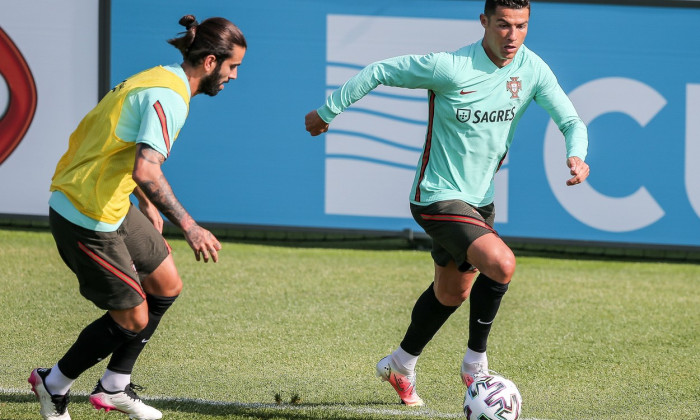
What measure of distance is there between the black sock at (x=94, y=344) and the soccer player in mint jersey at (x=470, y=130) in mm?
1326

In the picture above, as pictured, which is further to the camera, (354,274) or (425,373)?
(354,274)

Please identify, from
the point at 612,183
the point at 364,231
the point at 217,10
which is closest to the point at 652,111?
the point at 612,183

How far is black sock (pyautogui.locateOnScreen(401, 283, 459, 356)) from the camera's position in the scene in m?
5.29

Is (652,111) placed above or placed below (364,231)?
above

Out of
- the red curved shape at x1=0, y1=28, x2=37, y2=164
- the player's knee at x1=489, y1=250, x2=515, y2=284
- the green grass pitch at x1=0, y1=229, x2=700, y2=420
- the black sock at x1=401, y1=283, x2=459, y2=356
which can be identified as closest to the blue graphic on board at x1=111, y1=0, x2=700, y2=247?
the green grass pitch at x1=0, y1=229, x2=700, y2=420

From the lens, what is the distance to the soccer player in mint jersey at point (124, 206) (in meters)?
4.11

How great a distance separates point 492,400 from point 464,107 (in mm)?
1426

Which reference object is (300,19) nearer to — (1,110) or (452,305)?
(1,110)

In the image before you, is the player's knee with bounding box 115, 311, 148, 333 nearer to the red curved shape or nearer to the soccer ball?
the soccer ball

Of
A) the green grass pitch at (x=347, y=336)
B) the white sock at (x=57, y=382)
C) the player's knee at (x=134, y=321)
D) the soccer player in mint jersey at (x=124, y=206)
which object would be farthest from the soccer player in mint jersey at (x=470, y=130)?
the white sock at (x=57, y=382)

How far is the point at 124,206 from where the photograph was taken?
4504mm

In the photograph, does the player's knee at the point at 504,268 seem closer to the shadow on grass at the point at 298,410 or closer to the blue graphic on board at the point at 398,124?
the shadow on grass at the point at 298,410

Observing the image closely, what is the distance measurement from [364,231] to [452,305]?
→ 409cm

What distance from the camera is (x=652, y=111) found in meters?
9.03
